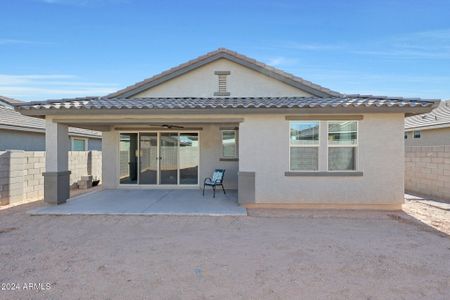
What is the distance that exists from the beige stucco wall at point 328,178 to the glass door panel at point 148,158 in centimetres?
500

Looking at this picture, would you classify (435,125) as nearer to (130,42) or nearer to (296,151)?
(296,151)

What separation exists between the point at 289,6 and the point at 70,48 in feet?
34.0

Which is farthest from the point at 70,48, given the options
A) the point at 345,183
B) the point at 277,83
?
the point at 345,183

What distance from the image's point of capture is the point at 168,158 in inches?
460

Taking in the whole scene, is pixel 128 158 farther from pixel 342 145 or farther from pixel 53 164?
pixel 342 145

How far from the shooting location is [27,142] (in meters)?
14.5

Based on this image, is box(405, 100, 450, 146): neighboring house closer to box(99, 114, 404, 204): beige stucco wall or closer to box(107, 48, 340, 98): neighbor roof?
box(99, 114, 404, 204): beige stucco wall

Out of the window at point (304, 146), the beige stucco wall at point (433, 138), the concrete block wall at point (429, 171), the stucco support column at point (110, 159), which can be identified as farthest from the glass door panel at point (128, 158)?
the beige stucco wall at point (433, 138)

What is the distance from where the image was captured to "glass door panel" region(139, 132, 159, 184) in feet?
38.3

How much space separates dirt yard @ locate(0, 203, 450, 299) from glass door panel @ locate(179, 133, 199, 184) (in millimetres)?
4720

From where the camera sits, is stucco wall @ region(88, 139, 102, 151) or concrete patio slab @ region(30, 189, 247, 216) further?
stucco wall @ region(88, 139, 102, 151)

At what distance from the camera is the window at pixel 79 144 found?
58.7 ft

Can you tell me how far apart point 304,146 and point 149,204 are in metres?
5.21

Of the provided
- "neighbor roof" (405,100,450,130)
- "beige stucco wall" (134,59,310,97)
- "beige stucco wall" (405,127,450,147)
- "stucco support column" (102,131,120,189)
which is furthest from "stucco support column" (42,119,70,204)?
"beige stucco wall" (405,127,450,147)
